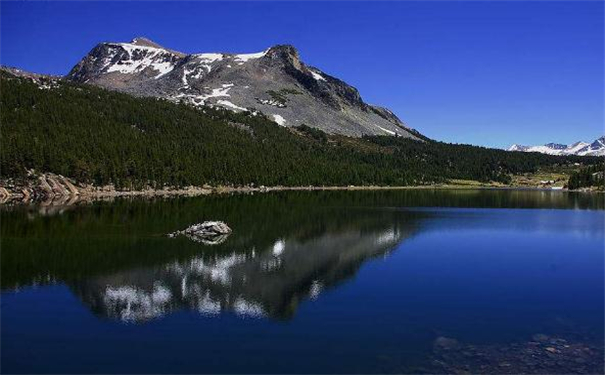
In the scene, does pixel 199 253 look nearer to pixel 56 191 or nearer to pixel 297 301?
pixel 297 301

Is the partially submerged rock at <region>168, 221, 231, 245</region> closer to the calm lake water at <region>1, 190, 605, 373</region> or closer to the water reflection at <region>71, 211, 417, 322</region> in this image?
the calm lake water at <region>1, 190, 605, 373</region>

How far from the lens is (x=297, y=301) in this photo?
118ft

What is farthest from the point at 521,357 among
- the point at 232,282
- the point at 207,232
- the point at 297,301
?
the point at 207,232

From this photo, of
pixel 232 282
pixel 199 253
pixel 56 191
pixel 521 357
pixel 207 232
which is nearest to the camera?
pixel 521 357

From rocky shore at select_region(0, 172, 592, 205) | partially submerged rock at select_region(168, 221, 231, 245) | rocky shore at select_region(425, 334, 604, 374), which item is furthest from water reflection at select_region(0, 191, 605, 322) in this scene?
rocky shore at select_region(0, 172, 592, 205)

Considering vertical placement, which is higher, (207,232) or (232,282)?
(207,232)

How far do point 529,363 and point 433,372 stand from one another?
192 inches

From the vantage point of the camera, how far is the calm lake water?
82.8 ft

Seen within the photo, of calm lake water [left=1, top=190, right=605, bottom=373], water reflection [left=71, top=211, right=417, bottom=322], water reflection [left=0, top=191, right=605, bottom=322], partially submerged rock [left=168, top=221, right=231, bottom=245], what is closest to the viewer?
calm lake water [left=1, top=190, right=605, bottom=373]

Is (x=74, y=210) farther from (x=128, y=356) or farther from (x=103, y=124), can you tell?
(x=103, y=124)

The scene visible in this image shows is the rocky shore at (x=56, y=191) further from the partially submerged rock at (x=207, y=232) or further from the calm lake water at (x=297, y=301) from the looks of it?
the partially submerged rock at (x=207, y=232)

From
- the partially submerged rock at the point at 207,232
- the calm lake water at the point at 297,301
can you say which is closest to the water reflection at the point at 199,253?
the calm lake water at the point at 297,301

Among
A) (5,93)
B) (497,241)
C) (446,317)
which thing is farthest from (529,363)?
(5,93)

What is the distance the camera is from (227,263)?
48375 millimetres
